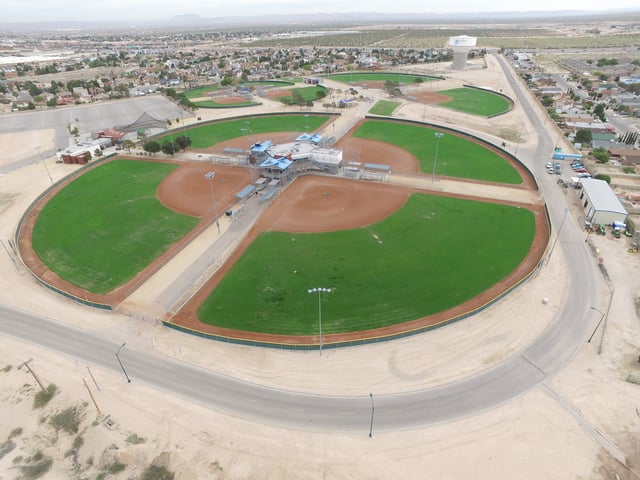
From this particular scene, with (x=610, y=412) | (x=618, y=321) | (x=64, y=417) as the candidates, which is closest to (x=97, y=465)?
(x=64, y=417)

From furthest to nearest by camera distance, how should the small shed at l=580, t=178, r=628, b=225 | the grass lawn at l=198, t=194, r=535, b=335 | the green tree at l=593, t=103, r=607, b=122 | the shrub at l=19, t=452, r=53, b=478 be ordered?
1. the green tree at l=593, t=103, r=607, b=122
2. the small shed at l=580, t=178, r=628, b=225
3. the grass lawn at l=198, t=194, r=535, b=335
4. the shrub at l=19, t=452, r=53, b=478

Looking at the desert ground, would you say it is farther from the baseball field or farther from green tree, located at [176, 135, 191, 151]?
green tree, located at [176, 135, 191, 151]

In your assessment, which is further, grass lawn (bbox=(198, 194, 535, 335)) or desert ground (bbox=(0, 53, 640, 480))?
grass lawn (bbox=(198, 194, 535, 335))

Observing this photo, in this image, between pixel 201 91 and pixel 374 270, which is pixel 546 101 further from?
pixel 201 91

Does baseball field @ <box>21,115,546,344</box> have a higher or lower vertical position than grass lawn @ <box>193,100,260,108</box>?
lower

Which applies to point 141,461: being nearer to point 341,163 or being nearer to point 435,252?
point 435,252

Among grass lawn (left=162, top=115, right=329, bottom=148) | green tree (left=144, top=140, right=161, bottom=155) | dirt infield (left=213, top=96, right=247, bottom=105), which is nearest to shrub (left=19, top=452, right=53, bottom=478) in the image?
green tree (left=144, top=140, right=161, bottom=155)

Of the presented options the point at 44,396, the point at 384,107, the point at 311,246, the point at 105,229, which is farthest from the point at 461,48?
the point at 44,396
